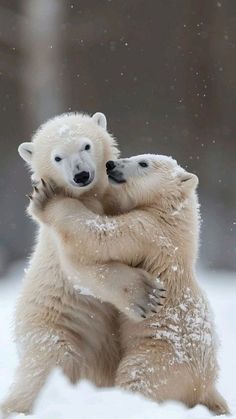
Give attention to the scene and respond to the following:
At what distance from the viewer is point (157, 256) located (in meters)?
3.89

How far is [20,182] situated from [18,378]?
7.64 m

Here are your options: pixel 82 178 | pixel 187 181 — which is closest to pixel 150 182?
pixel 187 181

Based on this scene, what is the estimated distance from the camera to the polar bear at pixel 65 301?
155 inches

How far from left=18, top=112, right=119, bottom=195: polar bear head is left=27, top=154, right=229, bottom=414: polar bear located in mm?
87

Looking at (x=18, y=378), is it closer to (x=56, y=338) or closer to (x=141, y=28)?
(x=56, y=338)

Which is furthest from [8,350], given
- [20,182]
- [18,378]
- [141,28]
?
[141,28]

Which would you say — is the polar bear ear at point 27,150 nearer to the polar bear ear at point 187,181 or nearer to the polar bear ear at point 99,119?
the polar bear ear at point 99,119

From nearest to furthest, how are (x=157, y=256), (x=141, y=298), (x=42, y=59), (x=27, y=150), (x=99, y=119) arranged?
1. (x=141, y=298)
2. (x=157, y=256)
3. (x=27, y=150)
4. (x=99, y=119)
5. (x=42, y=59)

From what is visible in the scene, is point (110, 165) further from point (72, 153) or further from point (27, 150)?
point (27, 150)

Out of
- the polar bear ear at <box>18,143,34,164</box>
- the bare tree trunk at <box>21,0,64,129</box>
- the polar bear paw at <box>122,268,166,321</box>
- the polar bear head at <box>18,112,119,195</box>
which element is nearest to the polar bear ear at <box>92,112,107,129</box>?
the polar bear head at <box>18,112,119,195</box>

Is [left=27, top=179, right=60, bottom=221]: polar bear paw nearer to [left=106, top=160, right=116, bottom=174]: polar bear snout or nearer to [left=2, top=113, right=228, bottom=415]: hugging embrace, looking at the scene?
[left=2, top=113, right=228, bottom=415]: hugging embrace

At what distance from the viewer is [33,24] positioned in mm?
12273

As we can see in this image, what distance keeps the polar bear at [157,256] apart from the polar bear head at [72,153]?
0.09 meters

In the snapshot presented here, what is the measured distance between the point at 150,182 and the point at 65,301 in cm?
60
